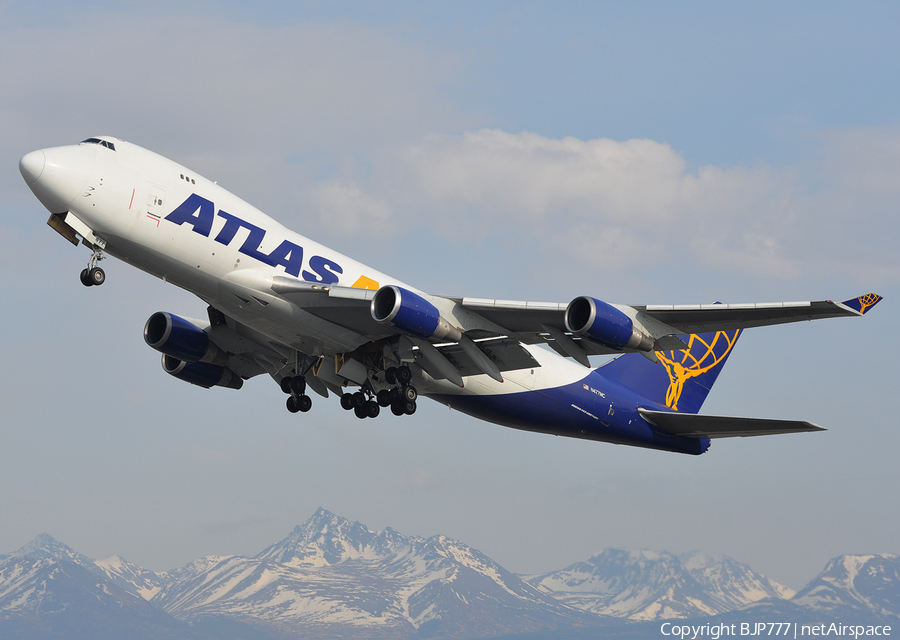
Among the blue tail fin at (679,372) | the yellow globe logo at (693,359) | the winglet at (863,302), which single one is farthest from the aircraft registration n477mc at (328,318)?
the yellow globe logo at (693,359)

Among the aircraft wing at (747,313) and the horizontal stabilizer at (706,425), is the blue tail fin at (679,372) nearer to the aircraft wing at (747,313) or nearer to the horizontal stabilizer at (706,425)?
the horizontal stabilizer at (706,425)

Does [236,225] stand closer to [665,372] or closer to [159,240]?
[159,240]

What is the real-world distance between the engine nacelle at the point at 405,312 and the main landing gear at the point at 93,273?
6981 mm

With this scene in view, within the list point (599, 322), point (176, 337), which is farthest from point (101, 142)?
point (599, 322)

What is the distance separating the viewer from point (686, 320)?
25500mm

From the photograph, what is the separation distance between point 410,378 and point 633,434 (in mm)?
10134

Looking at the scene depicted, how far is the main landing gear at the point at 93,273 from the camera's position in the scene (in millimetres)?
23938

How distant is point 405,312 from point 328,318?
2871mm

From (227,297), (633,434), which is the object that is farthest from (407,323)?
(633,434)

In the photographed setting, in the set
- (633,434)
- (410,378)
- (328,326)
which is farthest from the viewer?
(633,434)

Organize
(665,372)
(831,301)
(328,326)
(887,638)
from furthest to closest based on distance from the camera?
1. (887,638)
2. (665,372)
3. (328,326)
4. (831,301)

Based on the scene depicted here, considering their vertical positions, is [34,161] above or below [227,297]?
above

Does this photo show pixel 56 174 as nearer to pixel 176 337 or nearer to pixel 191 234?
pixel 191 234

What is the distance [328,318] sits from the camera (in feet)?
86.2
